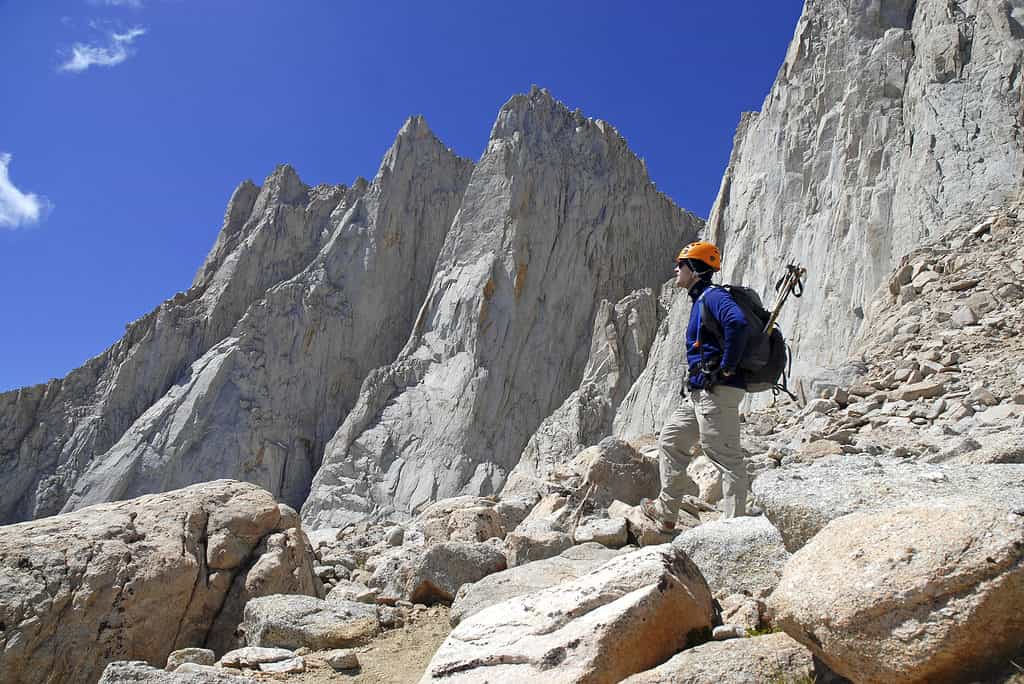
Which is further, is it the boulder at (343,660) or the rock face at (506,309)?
the rock face at (506,309)

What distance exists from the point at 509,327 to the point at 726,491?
26503 millimetres

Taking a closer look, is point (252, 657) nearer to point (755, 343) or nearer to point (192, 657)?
point (192, 657)

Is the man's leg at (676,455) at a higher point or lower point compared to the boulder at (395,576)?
higher

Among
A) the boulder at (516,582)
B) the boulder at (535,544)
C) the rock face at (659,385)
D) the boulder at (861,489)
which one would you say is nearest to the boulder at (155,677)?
the boulder at (516,582)

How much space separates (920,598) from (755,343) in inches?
119

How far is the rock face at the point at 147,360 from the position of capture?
112 ft

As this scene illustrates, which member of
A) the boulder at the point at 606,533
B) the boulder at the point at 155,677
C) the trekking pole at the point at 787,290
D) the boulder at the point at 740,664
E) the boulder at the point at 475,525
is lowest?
the boulder at the point at 740,664

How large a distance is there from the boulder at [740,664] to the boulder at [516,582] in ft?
6.18

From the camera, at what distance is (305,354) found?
3616 cm

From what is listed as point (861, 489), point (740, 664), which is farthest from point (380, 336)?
point (740, 664)

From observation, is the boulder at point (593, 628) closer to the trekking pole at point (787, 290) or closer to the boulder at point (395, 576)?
the trekking pole at point (787, 290)

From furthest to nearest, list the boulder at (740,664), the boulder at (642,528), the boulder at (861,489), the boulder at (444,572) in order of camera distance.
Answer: the boulder at (444,572) → the boulder at (642,528) → the boulder at (861,489) → the boulder at (740,664)

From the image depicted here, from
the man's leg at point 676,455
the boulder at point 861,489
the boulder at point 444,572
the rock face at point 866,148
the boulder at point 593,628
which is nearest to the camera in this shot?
the boulder at point 593,628

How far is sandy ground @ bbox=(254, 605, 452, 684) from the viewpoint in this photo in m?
4.51
